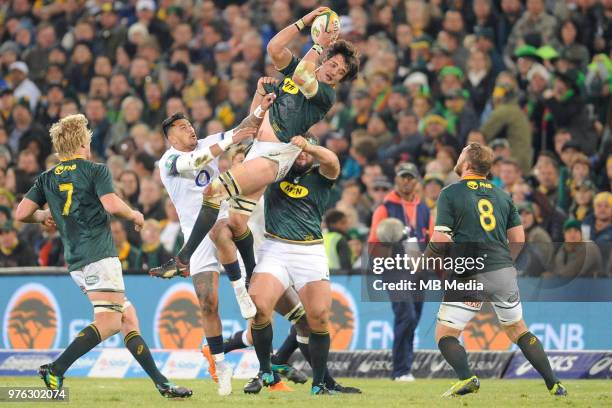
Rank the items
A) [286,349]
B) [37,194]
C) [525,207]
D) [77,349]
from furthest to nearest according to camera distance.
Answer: [525,207] < [286,349] < [37,194] < [77,349]

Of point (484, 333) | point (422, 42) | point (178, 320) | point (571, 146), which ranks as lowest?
point (178, 320)

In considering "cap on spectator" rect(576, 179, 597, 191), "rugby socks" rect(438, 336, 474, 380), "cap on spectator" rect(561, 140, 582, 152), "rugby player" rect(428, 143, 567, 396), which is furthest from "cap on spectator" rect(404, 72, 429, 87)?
"rugby socks" rect(438, 336, 474, 380)

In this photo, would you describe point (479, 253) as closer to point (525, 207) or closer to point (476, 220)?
point (476, 220)

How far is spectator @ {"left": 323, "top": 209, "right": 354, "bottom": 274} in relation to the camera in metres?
16.7

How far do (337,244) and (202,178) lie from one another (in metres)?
4.28

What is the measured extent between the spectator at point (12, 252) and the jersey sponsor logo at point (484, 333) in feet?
22.6

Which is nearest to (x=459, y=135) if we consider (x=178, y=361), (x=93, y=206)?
(x=178, y=361)

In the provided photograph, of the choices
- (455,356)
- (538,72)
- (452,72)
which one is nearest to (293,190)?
(455,356)

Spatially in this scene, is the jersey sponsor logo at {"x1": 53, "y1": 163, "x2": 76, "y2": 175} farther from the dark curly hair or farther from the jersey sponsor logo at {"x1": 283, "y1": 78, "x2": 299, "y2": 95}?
the dark curly hair

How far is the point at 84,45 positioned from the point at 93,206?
1451 cm

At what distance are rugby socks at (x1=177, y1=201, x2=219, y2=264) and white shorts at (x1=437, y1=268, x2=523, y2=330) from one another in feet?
7.94

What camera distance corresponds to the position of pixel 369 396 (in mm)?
12250

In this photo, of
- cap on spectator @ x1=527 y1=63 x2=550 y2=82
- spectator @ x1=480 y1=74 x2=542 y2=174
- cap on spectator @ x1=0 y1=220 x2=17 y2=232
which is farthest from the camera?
cap on spectator @ x1=527 y1=63 x2=550 y2=82

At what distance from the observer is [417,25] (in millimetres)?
21562
